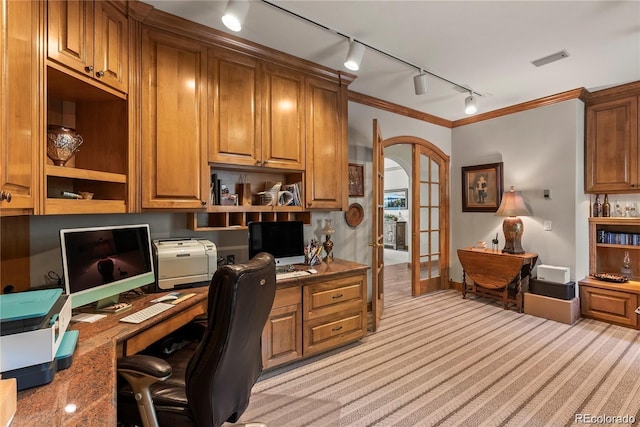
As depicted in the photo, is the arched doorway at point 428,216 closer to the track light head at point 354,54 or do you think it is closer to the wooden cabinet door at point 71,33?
the track light head at point 354,54

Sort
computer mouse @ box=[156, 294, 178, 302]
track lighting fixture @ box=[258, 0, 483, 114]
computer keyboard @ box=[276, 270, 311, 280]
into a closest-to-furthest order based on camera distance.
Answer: computer mouse @ box=[156, 294, 178, 302] < track lighting fixture @ box=[258, 0, 483, 114] < computer keyboard @ box=[276, 270, 311, 280]

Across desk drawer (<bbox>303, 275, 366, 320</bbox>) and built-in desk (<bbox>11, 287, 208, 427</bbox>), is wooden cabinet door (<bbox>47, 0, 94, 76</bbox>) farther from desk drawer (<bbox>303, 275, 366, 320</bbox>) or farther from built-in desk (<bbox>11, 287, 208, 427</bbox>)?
desk drawer (<bbox>303, 275, 366, 320</bbox>)

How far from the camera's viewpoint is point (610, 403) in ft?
6.86

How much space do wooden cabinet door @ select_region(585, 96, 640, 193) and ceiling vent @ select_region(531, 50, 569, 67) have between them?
1430 mm

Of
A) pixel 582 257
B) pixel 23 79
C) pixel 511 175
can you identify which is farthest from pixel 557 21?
pixel 23 79

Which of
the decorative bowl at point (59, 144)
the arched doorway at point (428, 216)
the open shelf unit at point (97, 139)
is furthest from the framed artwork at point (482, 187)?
the decorative bowl at point (59, 144)

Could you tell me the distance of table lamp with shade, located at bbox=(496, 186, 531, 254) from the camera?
3.96m

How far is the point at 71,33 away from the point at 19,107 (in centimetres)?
60

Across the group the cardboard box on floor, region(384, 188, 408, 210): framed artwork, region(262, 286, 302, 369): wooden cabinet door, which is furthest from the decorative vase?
region(384, 188, 408, 210): framed artwork

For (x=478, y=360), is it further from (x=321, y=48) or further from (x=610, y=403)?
(x=321, y=48)

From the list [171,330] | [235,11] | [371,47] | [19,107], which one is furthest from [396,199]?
[19,107]

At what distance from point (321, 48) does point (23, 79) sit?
6.73ft

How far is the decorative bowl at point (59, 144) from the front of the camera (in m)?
1.68

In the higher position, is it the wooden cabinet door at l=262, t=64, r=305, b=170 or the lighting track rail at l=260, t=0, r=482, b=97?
the lighting track rail at l=260, t=0, r=482, b=97
